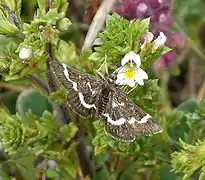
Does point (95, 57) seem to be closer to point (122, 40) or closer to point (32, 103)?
point (122, 40)

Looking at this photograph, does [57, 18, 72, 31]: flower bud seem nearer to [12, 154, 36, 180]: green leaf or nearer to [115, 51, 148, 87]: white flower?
[115, 51, 148, 87]: white flower

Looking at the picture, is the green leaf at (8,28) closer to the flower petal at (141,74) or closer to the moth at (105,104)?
the moth at (105,104)

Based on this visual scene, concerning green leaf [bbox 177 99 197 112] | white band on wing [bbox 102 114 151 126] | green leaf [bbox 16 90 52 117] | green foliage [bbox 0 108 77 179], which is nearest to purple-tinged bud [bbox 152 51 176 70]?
green leaf [bbox 177 99 197 112]

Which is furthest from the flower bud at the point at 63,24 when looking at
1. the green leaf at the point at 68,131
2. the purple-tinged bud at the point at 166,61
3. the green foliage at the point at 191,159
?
the purple-tinged bud at the point at 166,61

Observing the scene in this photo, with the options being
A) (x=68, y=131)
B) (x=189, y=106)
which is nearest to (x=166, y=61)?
(x=189, y=106)

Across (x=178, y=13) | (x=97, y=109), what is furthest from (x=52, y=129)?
(x=178, y=13)

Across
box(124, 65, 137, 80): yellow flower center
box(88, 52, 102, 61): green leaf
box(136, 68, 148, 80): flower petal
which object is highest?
box(88, 52, 102, 61): green leaf
